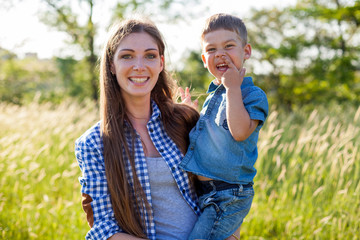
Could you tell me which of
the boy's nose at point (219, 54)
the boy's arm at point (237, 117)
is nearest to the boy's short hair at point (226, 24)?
the boy's nose at point (219, 54)

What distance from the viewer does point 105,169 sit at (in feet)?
6.37

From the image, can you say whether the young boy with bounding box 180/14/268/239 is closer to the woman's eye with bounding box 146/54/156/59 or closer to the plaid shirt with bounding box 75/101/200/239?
the plaid shirt with bounding box 75/101/200/239

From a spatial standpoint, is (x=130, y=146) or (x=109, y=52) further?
(x=109, y=52)

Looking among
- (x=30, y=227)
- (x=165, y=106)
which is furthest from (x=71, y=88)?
(x=165, y=106)

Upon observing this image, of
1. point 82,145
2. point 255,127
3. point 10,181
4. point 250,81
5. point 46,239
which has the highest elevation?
point 250,81

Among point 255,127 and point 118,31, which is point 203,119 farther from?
point 118,31

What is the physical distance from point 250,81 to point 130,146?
2.78 feet

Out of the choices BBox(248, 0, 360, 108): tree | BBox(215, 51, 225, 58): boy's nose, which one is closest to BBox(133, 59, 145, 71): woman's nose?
BBox(215, 51, 225, 58): boy's nose

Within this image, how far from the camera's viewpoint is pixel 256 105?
2.05 m

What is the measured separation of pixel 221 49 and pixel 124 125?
752mm

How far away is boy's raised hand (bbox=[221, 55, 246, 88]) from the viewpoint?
2043 mm

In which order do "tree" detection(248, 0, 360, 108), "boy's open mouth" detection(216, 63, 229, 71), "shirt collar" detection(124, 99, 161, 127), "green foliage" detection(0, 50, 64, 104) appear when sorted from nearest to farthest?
1. "boy's open mouth" detection(216, 63, 229, 71)
2. "shirt collar" detection(124, 99, 161, 127)
3. "tree" detection(248, 0, 360, 108)
4. "green foliage" detection(0, 50, 64, 104)

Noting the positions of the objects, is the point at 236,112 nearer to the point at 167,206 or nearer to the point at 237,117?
the point at 237,117

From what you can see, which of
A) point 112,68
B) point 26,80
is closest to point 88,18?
point 26,80
